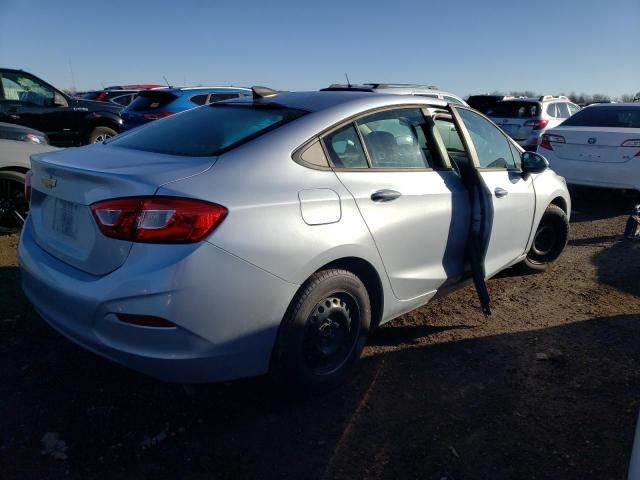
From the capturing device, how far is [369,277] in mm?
2871

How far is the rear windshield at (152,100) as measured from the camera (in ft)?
30.2

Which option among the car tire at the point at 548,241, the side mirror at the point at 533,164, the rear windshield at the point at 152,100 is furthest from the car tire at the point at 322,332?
the rear windshield at the point at 152,100

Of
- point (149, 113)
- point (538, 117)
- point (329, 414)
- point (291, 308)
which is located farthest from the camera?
point (538, 117)

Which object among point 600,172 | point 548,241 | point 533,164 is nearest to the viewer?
point 533,164

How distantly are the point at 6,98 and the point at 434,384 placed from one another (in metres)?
9.41

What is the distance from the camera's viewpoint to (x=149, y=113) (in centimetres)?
898

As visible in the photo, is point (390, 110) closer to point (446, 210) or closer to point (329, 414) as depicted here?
point (446, 210)

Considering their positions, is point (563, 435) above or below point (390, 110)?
below

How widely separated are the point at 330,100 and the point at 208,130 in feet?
2.42

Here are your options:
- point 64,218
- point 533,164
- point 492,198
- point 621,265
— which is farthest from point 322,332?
point 621,265

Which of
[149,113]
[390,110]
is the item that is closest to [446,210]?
[390,110]

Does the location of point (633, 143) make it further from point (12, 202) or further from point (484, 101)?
point (12, 202)

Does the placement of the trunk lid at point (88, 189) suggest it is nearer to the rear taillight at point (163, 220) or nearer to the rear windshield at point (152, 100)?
the rear taillight at point (163, 220)

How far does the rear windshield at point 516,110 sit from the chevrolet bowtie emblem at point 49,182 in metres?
11.0
